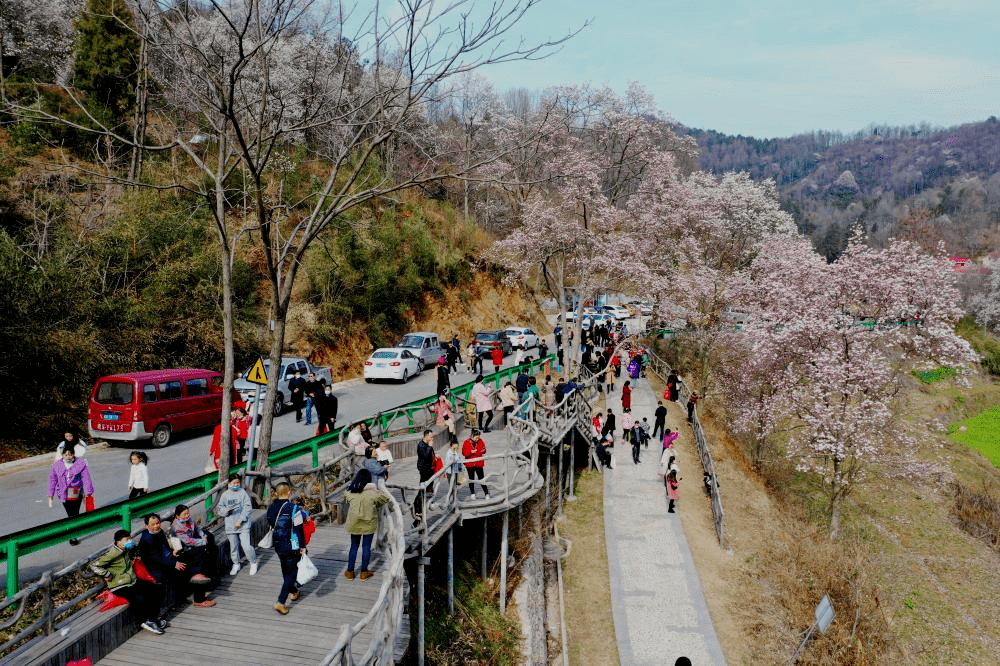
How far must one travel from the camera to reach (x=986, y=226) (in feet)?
431

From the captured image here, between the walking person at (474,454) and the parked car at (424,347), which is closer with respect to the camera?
the walking person at (474,454)

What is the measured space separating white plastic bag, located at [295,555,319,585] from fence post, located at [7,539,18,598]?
3.45 metres

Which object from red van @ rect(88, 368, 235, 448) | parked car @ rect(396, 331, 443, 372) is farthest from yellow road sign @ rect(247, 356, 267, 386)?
parked car @ rect(396, 331, 443, 372)

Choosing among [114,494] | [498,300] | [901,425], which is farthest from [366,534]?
[498,300]

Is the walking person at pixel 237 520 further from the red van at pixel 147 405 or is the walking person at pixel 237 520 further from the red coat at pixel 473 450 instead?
the red van at pixel 147 405

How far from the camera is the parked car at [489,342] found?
3392 centimetres

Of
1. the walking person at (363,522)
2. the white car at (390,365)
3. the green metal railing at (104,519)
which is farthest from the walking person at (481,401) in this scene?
the white car at (390,365)

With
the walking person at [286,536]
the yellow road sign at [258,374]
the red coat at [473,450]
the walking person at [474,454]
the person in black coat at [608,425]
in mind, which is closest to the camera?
the walking person at [286,536]

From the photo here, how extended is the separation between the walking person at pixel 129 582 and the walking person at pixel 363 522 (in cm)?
251

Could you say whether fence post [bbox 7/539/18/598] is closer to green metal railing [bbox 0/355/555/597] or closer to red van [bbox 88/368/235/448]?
green metal railing [bbox 0/355/555/597]

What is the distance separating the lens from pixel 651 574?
17484mm

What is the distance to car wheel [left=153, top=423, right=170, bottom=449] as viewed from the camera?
17828 millimetres

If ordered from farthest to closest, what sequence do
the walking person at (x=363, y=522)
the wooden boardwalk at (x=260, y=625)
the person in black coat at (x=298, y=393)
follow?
1. the person in black coat at (x=298, y=393)
2. the walking person at (x=363, y=522)
3. the wooden boardwalk at (x=260, y=625)

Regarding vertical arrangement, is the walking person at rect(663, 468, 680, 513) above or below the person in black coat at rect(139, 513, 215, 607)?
below
